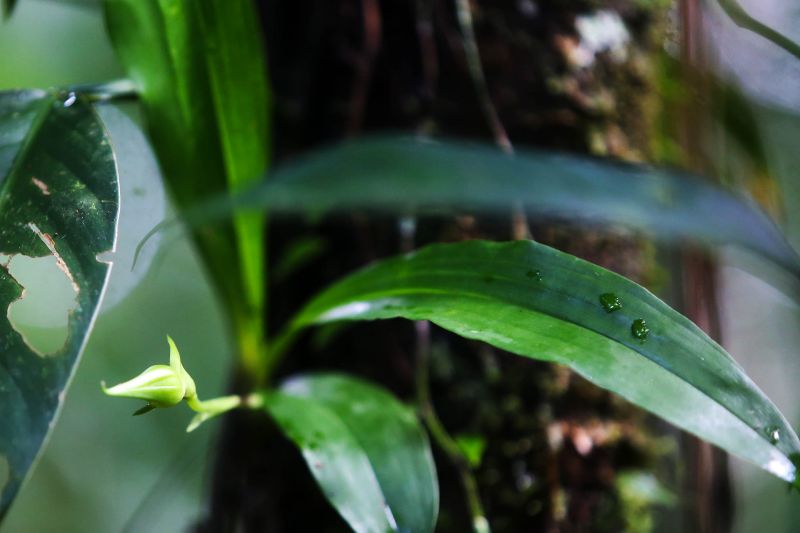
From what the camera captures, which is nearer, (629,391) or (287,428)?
(629,391)

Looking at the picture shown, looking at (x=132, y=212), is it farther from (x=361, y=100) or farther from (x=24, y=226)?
(x=361, y=100)

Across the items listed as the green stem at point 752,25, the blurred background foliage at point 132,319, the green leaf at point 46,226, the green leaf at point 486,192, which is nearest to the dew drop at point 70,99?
the green leaf at point 46,226

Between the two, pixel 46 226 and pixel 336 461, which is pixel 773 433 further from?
pixel 46 226

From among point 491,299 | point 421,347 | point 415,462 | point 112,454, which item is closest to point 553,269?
point 491,299

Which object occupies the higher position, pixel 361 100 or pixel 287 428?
pixel 361 100

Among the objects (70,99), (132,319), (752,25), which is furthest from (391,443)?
(132,319)

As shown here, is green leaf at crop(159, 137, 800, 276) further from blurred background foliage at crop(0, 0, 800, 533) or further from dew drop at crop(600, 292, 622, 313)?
blurred background foliage at crop(0, 0, 800, 533)

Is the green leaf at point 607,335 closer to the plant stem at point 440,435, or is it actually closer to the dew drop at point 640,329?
the dew drop at point 640,329
